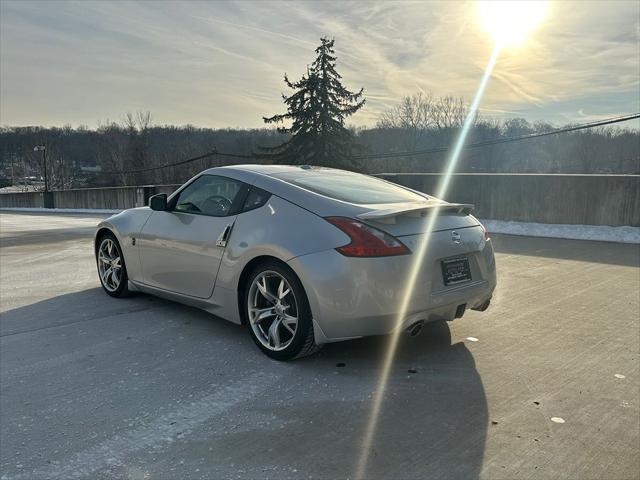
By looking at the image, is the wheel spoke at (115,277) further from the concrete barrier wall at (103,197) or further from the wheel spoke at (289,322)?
the concrete barrier wall at (103,197)

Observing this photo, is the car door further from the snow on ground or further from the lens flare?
the snow on ground

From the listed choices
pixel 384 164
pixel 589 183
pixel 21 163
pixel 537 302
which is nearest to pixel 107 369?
pixel 537 302

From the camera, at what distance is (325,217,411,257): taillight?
130 inches

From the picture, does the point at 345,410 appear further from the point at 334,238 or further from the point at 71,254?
the point at 71,254

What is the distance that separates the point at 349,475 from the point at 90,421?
155cm

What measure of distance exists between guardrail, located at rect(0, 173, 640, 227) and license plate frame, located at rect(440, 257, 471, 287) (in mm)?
9452

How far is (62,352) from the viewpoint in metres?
3.96

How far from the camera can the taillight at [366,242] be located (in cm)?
330

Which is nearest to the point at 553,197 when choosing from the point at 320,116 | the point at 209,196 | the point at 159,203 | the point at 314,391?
the point at 209,196

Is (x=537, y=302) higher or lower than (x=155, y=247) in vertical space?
lower

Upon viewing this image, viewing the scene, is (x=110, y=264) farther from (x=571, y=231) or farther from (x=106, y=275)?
(x=571, y=231)

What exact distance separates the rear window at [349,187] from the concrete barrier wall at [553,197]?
8.85 meters

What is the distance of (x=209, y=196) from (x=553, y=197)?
10.4 meters

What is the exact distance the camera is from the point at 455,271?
12.0 feet
